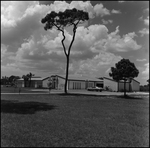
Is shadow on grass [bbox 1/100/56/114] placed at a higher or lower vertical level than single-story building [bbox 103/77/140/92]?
lower

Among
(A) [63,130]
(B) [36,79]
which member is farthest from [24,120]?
(B) [36,79]

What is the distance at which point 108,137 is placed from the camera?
595 cm

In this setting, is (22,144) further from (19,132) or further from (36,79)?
(36,79)

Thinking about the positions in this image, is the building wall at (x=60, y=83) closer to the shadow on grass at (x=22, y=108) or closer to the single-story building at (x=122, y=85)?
the single-story building at (x=122, y=85)

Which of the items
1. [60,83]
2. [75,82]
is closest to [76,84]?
[75,82]

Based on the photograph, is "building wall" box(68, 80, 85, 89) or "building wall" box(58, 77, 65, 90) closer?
"building wall" box(58, 77, 65, 90)

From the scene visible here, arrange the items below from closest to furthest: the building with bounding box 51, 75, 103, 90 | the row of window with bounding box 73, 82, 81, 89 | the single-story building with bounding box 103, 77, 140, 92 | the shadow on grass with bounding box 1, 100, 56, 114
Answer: the single-story building with bounding box 103, 77, 140, 92
the shadow on grass with bounding box 1, 100, 56, 114
the building with bounding box 51, 75, 103, 90
the row of window with bounding box 73, 82, 81, 89

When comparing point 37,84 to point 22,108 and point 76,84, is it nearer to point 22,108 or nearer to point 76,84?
point 76,84

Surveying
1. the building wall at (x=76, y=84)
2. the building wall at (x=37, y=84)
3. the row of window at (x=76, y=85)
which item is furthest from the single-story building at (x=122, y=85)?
the building wall at (x=37, y=84)

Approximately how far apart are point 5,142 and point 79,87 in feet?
153

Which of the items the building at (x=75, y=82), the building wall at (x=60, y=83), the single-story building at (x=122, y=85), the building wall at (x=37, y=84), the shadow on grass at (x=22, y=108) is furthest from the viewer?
the building wall at (x=37, y=84)

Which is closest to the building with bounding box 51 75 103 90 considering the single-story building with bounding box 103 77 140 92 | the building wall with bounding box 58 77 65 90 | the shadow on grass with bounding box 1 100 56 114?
the building wall with bounding box 58 77 65 90

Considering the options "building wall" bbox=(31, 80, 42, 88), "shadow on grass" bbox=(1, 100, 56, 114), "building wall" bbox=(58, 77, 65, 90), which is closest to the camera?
"shadow on grass" bbox=(1, 100, 56, 114)

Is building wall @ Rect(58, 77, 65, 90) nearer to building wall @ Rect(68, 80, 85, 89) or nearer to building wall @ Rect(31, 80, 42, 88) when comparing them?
building wall @ Rect(68, 80, 85, 89)
